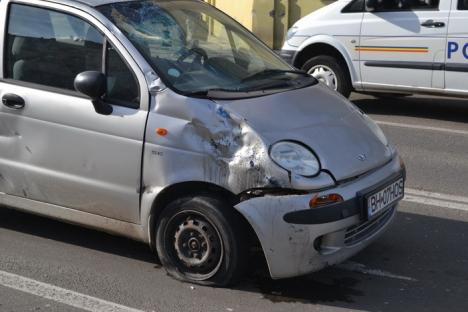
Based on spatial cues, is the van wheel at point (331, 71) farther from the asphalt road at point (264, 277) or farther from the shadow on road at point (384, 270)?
the shadow on road at point (384, 270)

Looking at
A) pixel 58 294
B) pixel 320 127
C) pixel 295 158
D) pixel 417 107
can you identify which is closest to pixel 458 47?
pixel 417 107

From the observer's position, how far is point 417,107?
10.4 meters

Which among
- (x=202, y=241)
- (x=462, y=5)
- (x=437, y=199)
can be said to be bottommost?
(x=437, y=199)

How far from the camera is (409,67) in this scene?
368 inches

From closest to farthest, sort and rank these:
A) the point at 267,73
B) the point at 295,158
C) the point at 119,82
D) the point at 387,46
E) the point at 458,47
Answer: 1. the point at 295,158
2. the point at 119,82
3. the point at 267,73
4. the point at 458,47
5. the point at 387,46

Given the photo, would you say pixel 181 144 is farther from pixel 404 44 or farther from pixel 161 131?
pixel 404 44

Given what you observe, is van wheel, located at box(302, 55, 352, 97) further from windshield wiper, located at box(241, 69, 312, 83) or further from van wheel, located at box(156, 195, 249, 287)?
van wheel, located at box(156, 195, 249, 287)

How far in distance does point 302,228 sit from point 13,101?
2.03 m

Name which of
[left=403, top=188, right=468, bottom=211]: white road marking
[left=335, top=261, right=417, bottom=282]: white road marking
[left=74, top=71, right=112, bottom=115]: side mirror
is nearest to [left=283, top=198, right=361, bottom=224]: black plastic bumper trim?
[left=335, top=261, right=417, bottom=282]: white road marking

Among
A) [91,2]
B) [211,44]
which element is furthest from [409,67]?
[91,2]

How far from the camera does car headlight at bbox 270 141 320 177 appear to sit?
13.5 ft

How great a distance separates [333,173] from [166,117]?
Answer: 971mm

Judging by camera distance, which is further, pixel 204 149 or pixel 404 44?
pixel 404 44

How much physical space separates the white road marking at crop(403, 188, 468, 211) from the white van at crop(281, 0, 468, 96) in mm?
3121
